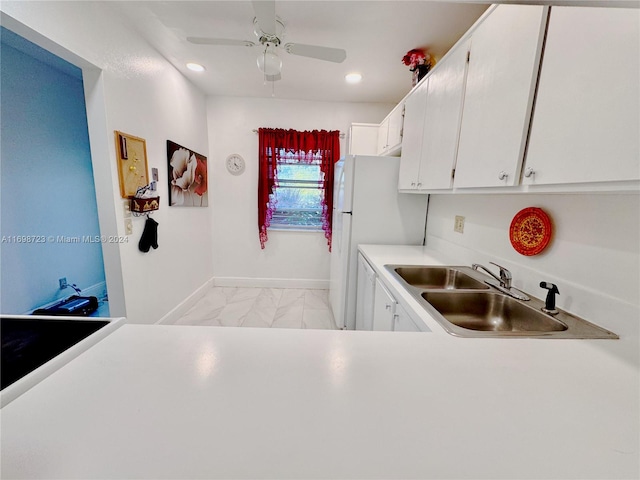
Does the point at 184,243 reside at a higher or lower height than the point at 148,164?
lower

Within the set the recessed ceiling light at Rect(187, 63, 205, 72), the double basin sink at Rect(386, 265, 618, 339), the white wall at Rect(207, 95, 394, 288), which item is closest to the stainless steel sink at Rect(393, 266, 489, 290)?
the double basin sink at Rect(386, 265, 618, 339)

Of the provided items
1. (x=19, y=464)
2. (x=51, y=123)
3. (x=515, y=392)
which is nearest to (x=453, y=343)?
(x=515, y=392)

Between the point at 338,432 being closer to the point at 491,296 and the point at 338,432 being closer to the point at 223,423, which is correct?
the point at 223,423

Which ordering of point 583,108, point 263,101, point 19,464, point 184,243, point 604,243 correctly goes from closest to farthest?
point 19,464 < point 583,108 < point 604,243 < point 184,243 < point 263,101

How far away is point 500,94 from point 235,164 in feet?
10.1

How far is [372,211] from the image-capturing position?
92.4 inches

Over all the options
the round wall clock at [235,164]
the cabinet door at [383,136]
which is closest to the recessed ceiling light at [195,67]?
the round wall clock at [235,164]

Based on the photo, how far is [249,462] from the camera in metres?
0.39

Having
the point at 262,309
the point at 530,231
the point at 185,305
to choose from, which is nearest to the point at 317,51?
the point at 530,231

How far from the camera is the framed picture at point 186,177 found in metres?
2.51

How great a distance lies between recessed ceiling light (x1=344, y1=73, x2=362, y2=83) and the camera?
100 inches

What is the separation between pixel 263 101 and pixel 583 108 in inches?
129

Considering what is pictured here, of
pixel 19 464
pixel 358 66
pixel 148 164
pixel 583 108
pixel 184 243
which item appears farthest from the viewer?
pixel 184 243

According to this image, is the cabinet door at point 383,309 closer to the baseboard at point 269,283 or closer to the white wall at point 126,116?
the white wall at point 126,116
